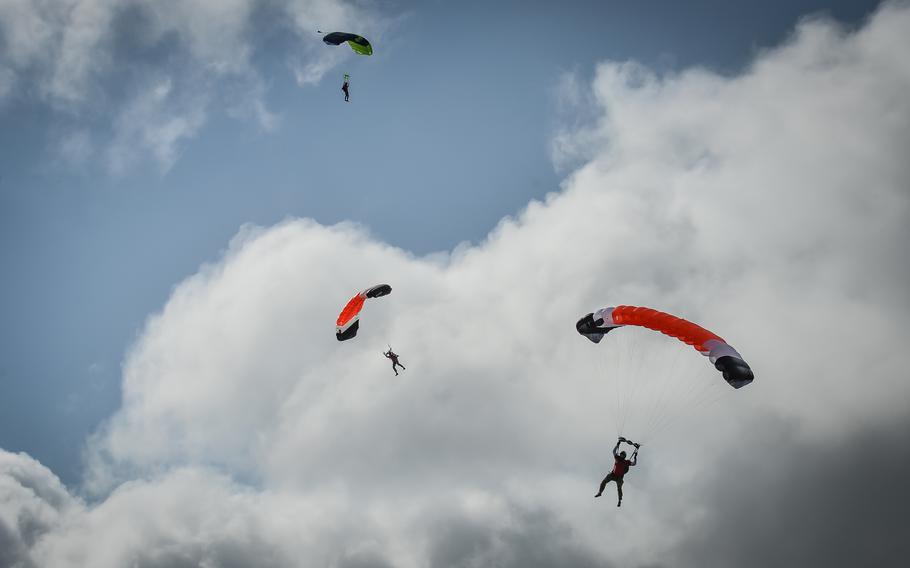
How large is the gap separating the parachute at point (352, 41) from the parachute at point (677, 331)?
2366 cm

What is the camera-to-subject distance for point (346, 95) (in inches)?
1751

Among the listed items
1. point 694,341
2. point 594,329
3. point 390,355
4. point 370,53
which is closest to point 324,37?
point 370,53

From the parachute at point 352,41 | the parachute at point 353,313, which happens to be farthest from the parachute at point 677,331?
the parachute at point 352,41

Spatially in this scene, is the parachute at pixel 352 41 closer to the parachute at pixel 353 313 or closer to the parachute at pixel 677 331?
the parachute at pixel 353 313

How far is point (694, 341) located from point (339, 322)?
20712 millimetres

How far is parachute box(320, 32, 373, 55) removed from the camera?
131ft

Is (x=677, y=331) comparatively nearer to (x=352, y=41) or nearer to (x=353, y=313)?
(x=353, y=313)

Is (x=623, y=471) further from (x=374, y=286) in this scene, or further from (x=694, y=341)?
(x=374, y=286)

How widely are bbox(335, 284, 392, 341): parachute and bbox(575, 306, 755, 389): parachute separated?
13.3 meters

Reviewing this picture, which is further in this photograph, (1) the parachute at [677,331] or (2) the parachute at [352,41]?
(2) the parachute at [352,41]

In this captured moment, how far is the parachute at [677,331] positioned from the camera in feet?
80.1

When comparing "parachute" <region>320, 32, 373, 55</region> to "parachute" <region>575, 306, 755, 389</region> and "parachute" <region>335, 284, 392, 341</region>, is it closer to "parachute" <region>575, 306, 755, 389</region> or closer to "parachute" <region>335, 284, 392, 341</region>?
"parachute" <region>335, 284, 392, 341</region>

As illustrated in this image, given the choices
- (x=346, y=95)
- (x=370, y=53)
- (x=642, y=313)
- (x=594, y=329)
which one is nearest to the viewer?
(x=642, y=313)

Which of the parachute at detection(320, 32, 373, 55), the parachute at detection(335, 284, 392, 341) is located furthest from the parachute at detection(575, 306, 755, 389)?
the parachute at detection(320, 32, 373, 55)
